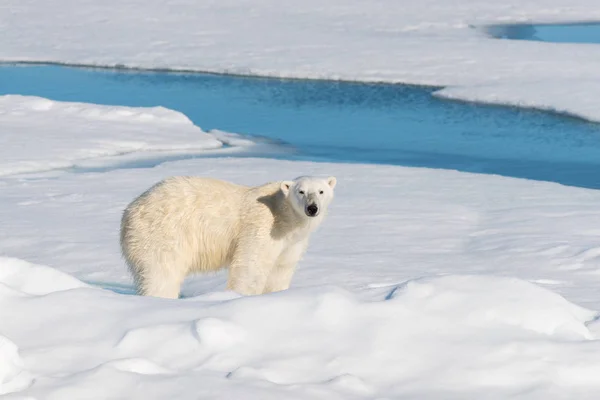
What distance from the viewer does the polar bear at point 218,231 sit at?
4.08 m

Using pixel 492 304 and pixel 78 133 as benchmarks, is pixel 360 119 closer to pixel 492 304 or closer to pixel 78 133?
pixel 78 133

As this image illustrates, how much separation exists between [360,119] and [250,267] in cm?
769

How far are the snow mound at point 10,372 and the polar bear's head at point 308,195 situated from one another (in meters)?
2.00

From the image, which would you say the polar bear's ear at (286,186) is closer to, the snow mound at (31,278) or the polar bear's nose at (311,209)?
the polar bear's nose at (311,209)

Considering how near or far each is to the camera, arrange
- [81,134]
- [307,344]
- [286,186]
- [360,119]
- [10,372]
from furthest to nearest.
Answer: [360,119]
[81,134]
[286,186]
[307,344]
[10,372]

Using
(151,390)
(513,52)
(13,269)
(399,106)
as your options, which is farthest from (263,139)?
(151,390)

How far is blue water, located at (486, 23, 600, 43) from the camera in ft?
61.3

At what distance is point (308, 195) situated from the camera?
13.6ft

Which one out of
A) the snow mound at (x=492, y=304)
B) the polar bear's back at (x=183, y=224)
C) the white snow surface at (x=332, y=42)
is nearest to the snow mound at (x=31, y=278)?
the snow mound at (x=492, y=304)

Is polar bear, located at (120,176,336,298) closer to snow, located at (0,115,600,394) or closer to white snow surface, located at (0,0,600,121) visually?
snow, located at (0,115,600,394)

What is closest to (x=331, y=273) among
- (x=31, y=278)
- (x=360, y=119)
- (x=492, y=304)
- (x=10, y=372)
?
(x=492, y=304)

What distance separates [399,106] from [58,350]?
10.3 m

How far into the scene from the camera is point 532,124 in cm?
1102

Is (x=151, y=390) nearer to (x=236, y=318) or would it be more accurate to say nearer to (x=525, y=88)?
(x=236, y=318)
